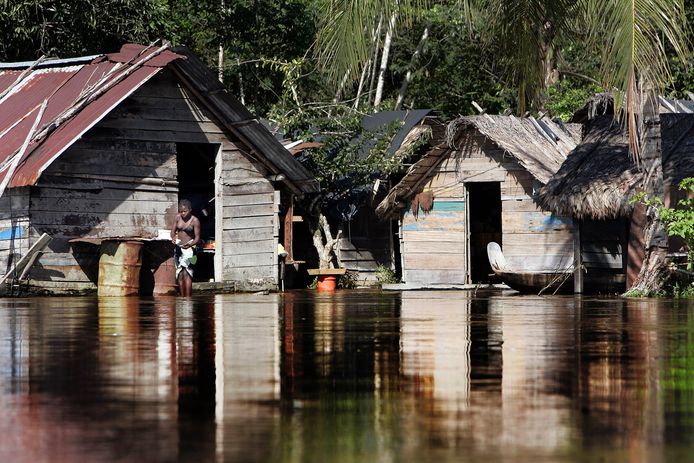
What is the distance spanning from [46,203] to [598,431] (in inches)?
690

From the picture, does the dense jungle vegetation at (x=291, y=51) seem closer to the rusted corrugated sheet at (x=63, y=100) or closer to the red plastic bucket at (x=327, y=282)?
the red plastic bucket at (x=327, y=282)

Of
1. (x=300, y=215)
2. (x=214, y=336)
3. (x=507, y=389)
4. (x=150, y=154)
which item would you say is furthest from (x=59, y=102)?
(x=507, y=389)

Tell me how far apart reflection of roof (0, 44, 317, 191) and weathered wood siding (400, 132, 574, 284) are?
307 centimetres

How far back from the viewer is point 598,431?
16.8ft

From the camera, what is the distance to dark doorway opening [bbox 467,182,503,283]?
2928cm

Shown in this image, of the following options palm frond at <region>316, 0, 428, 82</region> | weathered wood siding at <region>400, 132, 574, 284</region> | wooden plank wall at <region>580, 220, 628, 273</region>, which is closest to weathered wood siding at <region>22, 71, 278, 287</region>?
weathered wood siding at <region>400, 132, 574, 284</region>

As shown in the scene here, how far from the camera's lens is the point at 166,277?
73.0 feet

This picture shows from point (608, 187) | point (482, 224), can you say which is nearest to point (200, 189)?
point (482, 224)

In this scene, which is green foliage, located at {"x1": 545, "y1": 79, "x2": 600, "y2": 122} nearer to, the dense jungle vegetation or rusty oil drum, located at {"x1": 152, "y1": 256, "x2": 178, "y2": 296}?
the dense jungle vegetation

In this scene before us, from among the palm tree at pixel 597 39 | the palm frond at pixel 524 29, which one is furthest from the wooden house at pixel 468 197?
the palm frond at pixel 524 29

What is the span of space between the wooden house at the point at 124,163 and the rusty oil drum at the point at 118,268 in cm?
22

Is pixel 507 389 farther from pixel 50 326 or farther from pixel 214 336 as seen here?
pixel 50 326

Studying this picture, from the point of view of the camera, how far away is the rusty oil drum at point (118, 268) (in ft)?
70.4

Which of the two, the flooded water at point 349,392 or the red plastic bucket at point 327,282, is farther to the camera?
the red plastic bucket at point 327,282
